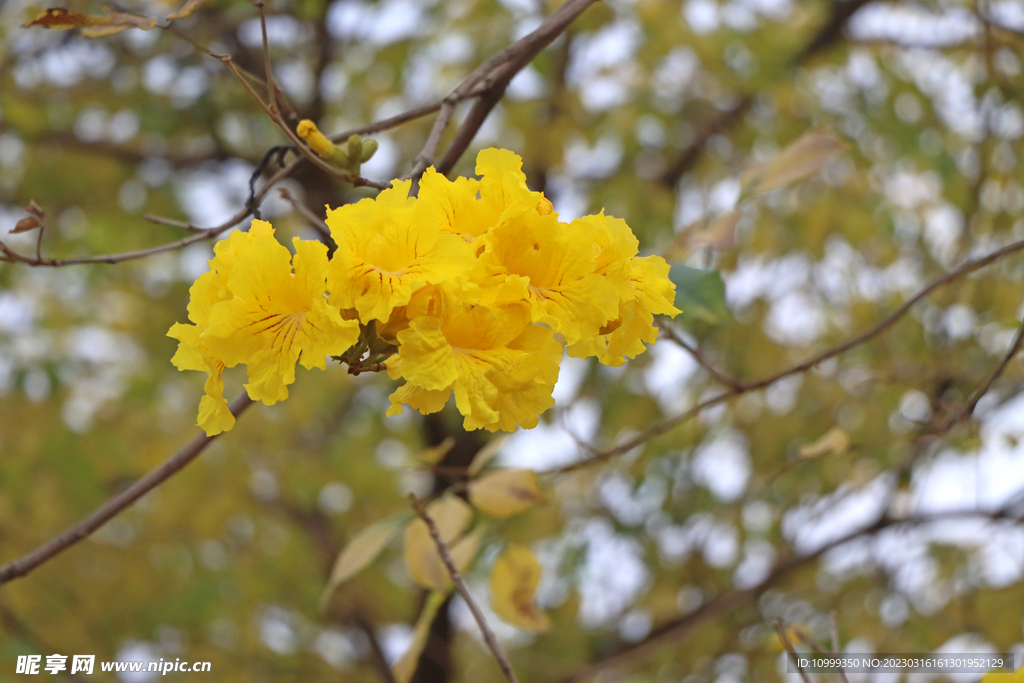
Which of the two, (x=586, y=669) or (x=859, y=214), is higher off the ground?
(x=859, y=214)

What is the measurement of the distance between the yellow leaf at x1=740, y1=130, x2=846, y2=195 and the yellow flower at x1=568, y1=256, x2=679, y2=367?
2.15ft

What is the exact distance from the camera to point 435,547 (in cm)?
140

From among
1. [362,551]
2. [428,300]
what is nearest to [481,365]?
[428,300]

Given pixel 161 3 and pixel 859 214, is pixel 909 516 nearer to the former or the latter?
pixel 859 214

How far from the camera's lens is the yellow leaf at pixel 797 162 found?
142 cm

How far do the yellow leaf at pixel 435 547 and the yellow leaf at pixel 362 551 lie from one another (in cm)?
5

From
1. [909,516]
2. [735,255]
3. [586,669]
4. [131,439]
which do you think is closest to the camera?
[909,516]

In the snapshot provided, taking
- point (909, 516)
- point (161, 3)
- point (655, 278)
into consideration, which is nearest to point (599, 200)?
point (909, 516)

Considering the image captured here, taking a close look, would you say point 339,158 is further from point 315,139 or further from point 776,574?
point 776,574

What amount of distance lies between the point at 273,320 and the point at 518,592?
97 cm

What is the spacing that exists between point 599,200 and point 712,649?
1.87 m

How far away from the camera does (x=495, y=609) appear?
1.54 meters

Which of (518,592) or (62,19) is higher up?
(62,19)

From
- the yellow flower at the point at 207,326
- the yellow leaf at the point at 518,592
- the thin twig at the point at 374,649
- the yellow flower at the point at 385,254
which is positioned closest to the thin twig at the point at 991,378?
the yellow leaf at the point at 518,592
